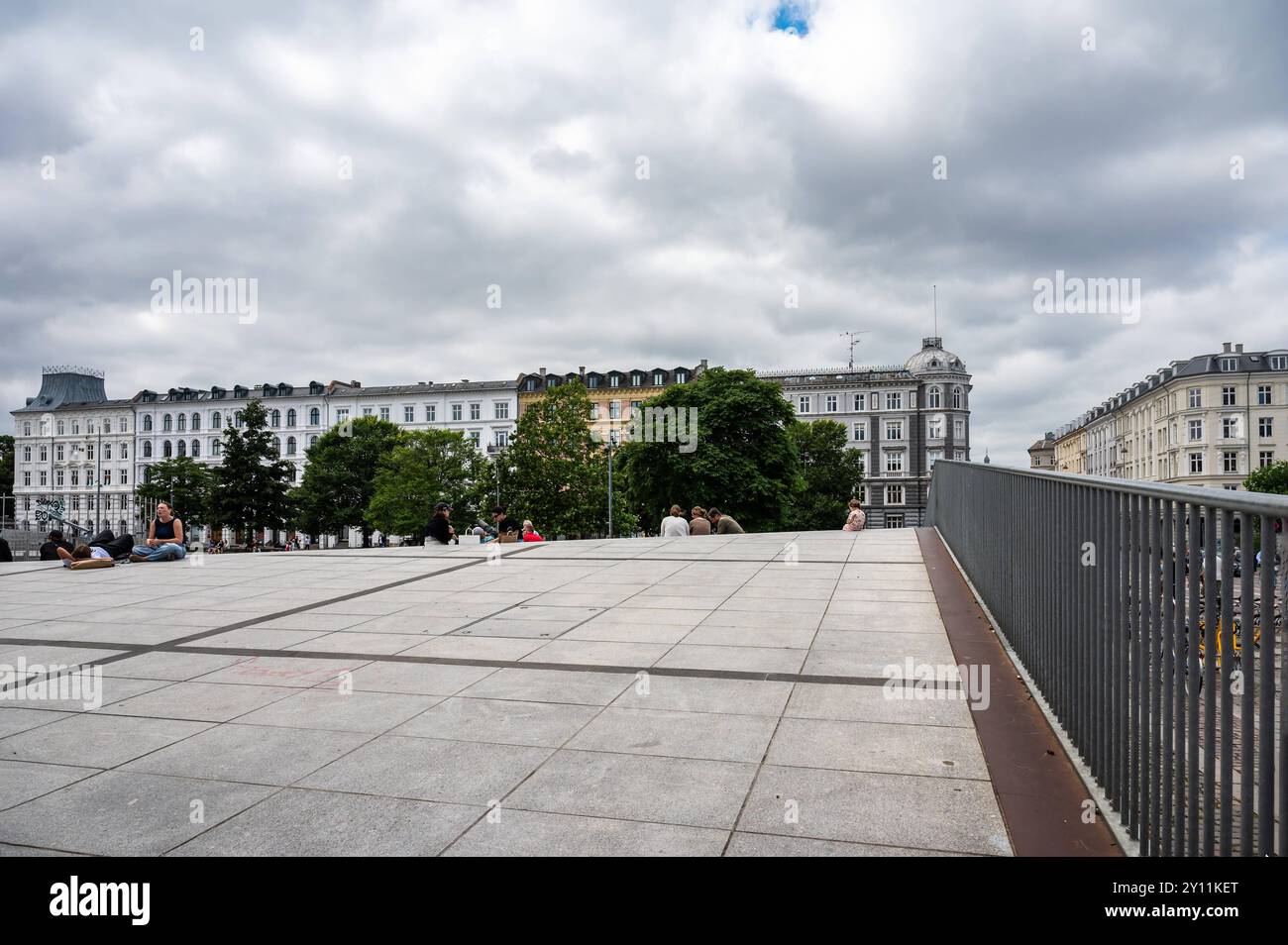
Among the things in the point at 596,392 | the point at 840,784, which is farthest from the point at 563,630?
the point at 596,392

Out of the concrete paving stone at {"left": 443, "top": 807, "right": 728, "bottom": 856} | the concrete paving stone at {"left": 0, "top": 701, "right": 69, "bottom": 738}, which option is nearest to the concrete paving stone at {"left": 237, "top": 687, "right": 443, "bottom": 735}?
the concrete paving stone at {"left": 0, "top": 701, "right": 69, "bottom": 738}

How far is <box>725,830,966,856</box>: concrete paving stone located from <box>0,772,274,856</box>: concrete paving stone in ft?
7.57

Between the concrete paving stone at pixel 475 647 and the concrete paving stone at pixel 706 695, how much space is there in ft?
4.78

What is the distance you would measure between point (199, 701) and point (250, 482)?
6150cm

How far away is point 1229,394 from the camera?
9069 centimetres

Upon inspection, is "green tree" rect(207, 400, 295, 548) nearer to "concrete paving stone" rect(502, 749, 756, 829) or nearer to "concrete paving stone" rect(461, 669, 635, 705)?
"concrete paving stone" rect(461, 669, 635, 705)

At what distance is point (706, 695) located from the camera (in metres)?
5.50

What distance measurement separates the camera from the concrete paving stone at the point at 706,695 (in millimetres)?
5215

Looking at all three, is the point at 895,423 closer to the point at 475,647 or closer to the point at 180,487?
the point at 180,487

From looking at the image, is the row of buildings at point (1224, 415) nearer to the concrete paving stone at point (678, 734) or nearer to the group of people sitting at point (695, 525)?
the group of people sitting at point (695, 525)

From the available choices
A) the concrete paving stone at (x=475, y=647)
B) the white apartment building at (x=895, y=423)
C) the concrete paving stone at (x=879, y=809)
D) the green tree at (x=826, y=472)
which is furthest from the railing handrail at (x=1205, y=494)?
the white apartment building at (x=895, y=423)

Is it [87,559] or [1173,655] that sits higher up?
→ [1173,655]

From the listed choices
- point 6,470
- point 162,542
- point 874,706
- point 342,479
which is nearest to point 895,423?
point 342,479
